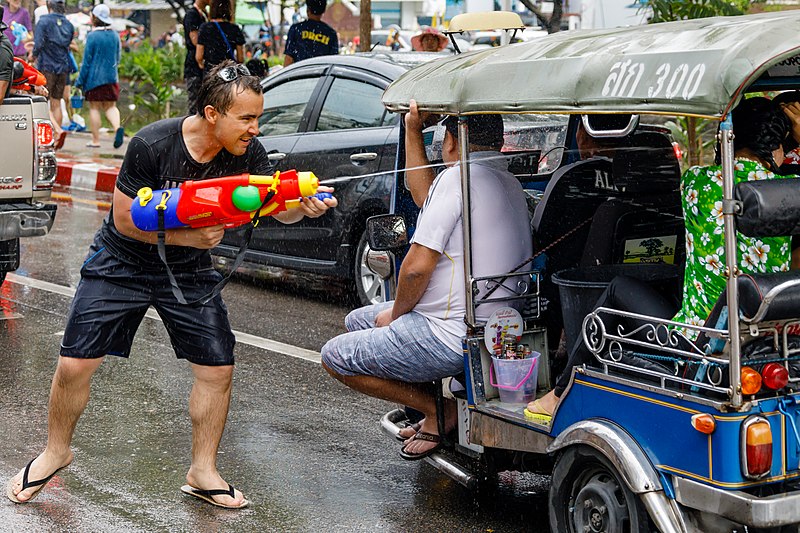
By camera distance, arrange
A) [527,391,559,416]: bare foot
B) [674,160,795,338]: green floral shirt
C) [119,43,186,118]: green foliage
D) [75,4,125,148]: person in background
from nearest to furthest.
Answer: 1. [674,160,795,338]: green floral shirt
2. [527,391,559,416]: bare foot
3. [75,4,125,148]: person in background
4. [119,43,186,118]: green foliage

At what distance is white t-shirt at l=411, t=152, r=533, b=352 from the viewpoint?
14.8ft

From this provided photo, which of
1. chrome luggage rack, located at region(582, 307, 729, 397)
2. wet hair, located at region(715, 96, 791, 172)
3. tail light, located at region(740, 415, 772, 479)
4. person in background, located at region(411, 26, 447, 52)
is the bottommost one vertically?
tail light, located at region(740, 415, 772, 479)

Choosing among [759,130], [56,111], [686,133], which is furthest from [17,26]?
[759,130]

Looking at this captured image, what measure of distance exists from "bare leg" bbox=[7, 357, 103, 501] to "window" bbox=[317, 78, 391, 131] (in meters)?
→ 3.85

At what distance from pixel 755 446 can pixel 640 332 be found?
0.67 m

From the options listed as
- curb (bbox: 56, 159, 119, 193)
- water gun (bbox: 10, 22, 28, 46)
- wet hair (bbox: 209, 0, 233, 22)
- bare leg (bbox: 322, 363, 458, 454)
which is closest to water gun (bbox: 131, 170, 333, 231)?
bare leg (bbox: 322, 363, 458, 454)

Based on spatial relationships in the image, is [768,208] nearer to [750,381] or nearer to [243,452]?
[750,381]

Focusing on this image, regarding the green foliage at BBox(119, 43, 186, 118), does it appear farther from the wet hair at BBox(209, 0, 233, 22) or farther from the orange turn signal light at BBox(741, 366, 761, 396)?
the orange turn signal light at BBox(741, 366, 761, 396)

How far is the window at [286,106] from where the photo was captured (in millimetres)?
8766

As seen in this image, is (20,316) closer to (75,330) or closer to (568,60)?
(75,330)

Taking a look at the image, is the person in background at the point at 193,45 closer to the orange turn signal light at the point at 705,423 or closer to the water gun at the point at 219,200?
the water gun at the point at 219,200

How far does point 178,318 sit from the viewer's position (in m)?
4.76

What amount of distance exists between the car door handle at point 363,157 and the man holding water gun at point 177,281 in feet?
10.2

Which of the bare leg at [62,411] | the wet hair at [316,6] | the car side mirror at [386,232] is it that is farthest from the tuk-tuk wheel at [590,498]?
the wet hair at [316,6]
